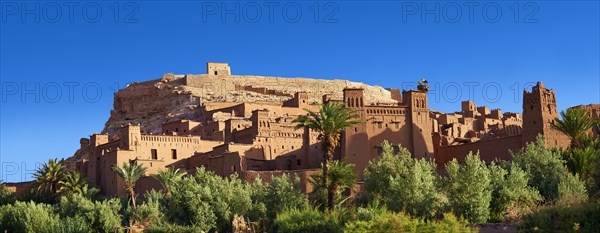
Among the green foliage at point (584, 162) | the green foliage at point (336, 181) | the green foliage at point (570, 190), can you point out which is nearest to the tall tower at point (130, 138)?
the green foliage at point (336, 181)

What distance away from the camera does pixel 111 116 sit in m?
81.6

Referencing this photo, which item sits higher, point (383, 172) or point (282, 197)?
point (383, 172)

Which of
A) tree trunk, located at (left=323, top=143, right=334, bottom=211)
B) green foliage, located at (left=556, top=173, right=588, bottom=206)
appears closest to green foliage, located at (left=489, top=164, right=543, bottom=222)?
green foliage, located at (left=556, top=173, right=588, bottom=206)

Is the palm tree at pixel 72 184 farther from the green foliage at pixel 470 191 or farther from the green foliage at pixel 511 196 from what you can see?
the green foliage at pixel 511 196

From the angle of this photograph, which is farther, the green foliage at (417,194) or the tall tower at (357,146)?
the tall tower at (357,146)

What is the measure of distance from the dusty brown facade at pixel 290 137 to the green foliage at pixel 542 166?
14.0ft

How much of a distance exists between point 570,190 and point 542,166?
4.31 metres

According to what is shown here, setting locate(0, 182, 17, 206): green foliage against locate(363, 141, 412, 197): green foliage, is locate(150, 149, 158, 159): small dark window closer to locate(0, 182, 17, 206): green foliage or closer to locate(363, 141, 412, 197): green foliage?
locate(0, 182, 17, 206): green foliage

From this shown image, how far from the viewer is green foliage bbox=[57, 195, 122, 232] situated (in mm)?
43656

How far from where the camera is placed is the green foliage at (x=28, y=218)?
4506 cm

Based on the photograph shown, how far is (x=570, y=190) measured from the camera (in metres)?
37.7

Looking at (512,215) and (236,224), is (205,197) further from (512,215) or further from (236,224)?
(512,215)

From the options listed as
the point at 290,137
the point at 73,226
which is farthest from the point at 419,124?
the point at 73,226

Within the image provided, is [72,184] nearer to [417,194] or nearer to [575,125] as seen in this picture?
[417,194]
